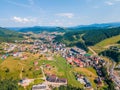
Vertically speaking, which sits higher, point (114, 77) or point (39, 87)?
point (39, 87)

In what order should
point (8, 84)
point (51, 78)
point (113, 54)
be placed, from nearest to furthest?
point (8, 84) → point (51, 78) → point (113, 54)

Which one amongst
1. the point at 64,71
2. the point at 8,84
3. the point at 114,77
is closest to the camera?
the point at 8,84

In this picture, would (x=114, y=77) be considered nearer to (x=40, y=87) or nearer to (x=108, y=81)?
(x=108, y=81)

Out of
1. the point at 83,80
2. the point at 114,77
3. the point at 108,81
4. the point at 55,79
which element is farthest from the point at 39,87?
the point at 114,77

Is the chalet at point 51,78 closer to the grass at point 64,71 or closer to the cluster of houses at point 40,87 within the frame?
the grass at point 64,71

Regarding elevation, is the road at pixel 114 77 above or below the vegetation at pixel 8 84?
below

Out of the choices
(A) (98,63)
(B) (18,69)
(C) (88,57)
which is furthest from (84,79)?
(C) (88,57)

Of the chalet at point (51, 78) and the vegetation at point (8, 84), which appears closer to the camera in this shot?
the vegetation at point (8, 84)

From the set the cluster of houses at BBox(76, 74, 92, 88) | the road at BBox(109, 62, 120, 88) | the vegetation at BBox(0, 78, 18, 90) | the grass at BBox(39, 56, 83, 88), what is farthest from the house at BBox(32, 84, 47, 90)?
the road at BBox(109, 62, 120, 88)

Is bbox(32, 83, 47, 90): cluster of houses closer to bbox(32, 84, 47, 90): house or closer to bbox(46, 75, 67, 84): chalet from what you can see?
bbox(32, 84, 47, 90): house

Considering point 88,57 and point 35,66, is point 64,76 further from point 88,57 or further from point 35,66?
point 88,57

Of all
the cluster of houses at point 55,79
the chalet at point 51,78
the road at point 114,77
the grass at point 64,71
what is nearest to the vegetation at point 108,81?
the road at point 114,77
